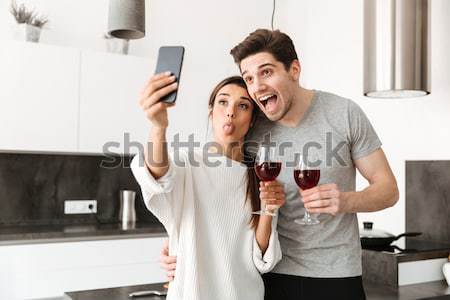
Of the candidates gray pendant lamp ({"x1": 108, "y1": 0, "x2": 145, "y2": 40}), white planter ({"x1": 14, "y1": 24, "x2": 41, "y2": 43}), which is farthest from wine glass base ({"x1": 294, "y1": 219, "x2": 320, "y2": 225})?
white planter ({"x1": 14, "y1": 24, "x2": 41, "y2": 43})

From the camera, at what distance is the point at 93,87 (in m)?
3.46

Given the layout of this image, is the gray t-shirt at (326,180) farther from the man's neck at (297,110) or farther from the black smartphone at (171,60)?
the black smartphone at (171,60)

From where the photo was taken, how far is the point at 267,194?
1.42 metres

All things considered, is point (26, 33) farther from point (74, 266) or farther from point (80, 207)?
point (74, 266)

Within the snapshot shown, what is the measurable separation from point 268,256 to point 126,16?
791 millimetres

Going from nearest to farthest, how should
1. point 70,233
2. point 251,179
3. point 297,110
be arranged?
point 251,179 < point 297,110 < point 70,233

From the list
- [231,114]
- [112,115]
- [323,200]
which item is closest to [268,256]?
[323,200]

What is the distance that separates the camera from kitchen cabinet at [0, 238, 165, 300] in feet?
9.58

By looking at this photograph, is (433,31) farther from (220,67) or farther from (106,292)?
(106,292)

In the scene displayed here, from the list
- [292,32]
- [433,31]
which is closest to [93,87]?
[292,32]

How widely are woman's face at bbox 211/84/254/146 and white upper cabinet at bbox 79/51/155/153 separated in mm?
2005

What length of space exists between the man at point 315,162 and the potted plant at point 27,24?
7.14 feet

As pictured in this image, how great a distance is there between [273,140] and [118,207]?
2.53 metres

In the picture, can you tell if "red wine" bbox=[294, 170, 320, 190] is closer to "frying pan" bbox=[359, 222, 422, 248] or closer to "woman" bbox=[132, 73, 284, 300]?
"woman" bbox=[132, 73, 284, 300]
